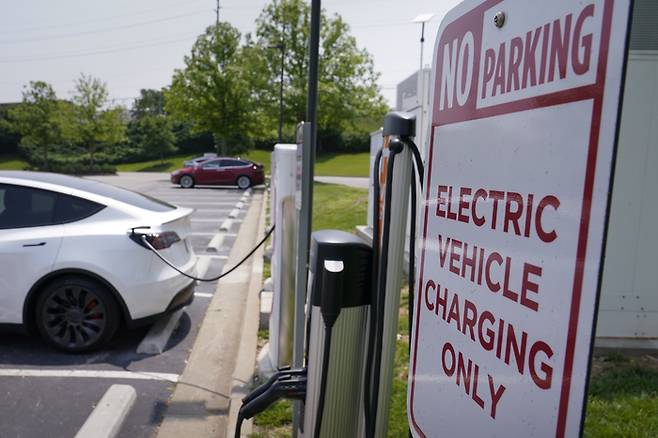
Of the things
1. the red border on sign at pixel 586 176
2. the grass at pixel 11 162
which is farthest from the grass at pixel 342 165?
the red border on sign at pixel 586 176

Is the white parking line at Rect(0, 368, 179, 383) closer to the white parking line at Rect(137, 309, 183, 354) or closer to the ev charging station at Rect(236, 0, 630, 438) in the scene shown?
the white parking line at Rect(137, 309, 183, 354)

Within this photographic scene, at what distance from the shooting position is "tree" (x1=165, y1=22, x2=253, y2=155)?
33625 millimetres

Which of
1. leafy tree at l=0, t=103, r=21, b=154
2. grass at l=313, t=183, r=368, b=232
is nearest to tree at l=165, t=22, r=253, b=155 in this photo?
grass at l=313, t=183, r=368, b=232

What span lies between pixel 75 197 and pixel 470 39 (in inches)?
170

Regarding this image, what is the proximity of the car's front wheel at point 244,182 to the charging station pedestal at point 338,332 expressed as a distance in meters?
22.3

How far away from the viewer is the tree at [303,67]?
98.8ft

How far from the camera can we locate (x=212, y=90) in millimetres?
33750

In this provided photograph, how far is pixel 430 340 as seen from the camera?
138cm

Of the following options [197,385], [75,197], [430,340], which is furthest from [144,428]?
[430,340]

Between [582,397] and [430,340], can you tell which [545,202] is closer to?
[582,397]

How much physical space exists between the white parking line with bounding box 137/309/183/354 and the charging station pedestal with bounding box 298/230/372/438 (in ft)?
10.4

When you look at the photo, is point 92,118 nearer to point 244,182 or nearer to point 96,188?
point 244,182

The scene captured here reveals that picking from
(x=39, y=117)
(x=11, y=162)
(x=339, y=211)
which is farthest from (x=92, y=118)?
(x=339, y=211)

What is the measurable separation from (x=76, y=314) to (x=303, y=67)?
2821cm
